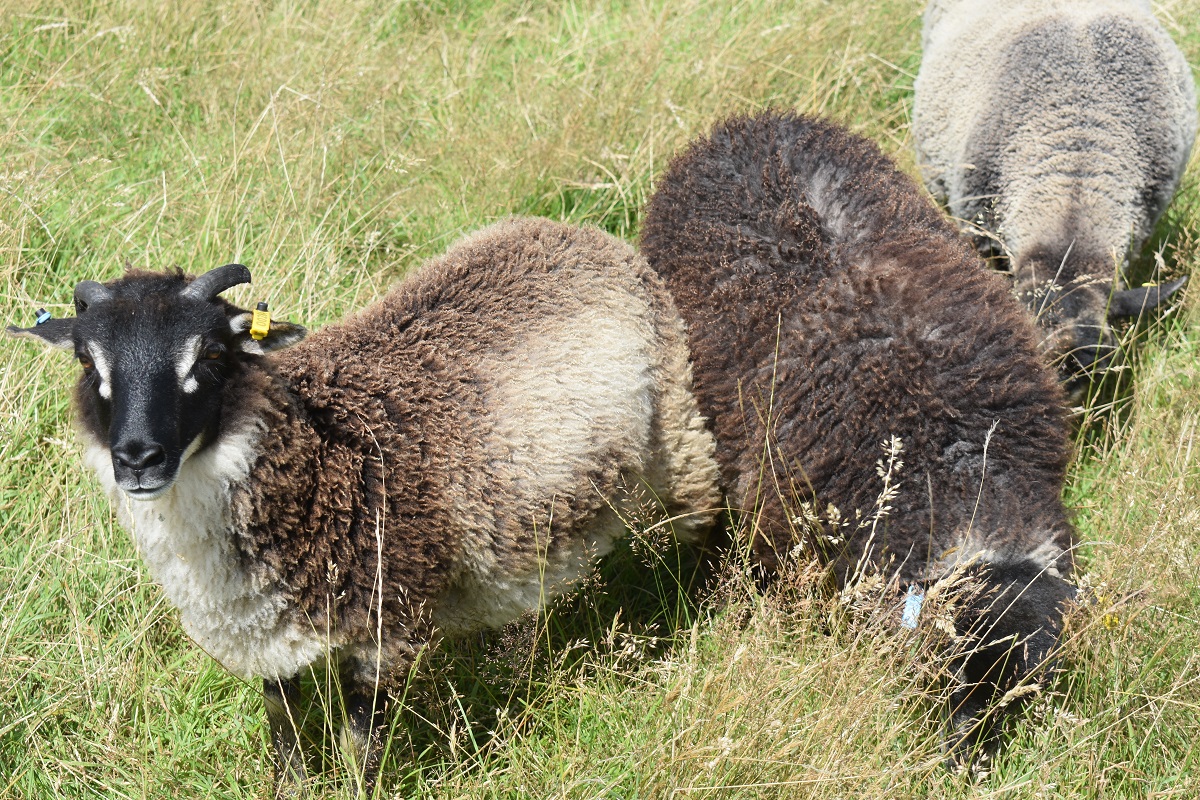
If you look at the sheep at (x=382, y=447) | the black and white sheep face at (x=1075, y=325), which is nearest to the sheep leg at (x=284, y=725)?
the sheep at (x=382, y=447)

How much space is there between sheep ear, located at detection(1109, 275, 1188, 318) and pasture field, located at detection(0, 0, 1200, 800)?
0.86 feet

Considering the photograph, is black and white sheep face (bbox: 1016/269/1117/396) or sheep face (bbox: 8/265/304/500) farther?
black and white sheep face (bbox: 1016/269/1117/396)

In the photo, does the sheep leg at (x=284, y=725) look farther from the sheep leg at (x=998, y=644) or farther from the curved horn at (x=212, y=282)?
the sheep leg at (x=998, y=644)

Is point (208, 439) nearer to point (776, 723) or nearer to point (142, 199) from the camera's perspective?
point (776, 723)

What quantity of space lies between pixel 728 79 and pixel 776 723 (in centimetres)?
447

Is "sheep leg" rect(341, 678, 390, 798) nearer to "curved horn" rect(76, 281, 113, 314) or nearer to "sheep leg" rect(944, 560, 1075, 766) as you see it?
"curved horn" rect(76, 281, 113, 314)

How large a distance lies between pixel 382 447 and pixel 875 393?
6.25 ft

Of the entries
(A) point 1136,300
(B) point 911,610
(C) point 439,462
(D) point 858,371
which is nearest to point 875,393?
(D) point 858,371

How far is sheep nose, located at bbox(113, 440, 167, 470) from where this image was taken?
299 centimetres

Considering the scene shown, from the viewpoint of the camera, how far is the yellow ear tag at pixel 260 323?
3344mm

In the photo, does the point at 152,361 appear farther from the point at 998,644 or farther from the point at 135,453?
the point at 998,644

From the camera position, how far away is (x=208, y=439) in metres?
3.30

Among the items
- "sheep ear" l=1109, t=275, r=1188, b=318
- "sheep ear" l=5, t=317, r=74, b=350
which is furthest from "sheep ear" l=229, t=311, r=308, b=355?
"sheep ear" l=1109, t=275, r=1188, b=318

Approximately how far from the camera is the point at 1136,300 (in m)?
5.35
